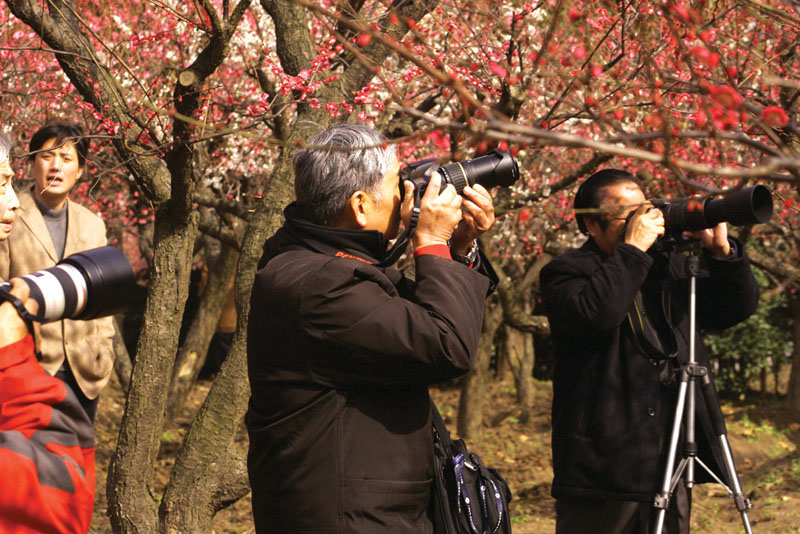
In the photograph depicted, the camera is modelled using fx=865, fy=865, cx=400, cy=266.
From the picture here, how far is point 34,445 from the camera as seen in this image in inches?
69.3

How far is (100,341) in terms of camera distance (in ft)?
13.3

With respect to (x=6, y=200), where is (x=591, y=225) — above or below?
above

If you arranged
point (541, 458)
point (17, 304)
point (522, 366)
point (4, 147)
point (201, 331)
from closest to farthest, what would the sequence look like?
point (17, 304), point (4, 147), point (541, 458), point (201, 331), point (522, 366)

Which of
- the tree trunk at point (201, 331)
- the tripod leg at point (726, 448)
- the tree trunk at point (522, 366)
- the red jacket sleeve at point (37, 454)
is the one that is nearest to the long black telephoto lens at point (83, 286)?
the red jacket sleeve at point (37, 454)

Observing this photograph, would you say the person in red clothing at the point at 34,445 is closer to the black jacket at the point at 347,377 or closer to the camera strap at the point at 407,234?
the black jacket at the point at 347,377

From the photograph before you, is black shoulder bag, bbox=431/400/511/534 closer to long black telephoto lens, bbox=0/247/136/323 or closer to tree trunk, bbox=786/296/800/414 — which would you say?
long black telephoto lens, bbox=0/247/136/323

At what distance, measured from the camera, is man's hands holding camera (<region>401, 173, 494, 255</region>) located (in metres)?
2.39

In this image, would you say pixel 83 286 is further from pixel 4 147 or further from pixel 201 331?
pixel 201 331

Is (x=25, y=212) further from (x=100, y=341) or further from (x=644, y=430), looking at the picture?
(x=644, y=430)

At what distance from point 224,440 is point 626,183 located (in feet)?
7.86

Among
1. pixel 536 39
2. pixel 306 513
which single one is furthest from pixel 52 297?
pixel 536 39

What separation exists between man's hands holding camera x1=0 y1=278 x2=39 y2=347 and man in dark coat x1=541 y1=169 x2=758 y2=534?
2.02 meters

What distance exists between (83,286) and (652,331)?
221 centimetres

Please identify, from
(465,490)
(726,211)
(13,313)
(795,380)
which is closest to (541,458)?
(795,380)
